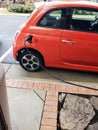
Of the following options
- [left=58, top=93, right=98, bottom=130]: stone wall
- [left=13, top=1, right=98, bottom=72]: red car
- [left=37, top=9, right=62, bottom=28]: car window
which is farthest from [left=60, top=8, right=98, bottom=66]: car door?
[left=58, top=93, right=98, bottom=130]: stone wall

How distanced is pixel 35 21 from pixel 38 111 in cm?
196

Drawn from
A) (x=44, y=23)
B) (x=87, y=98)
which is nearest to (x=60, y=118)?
(x=87, y=98)

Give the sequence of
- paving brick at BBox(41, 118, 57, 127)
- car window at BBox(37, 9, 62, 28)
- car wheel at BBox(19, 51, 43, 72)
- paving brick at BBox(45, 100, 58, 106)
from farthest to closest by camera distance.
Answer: car wheel at BBox(19, 51, 43, 72) < car window at BBox(37, 9, 62, 28) < paving brick at BBox(45, 100, 58, 106) < paving brick at BBox(41, 118, 57, 127)

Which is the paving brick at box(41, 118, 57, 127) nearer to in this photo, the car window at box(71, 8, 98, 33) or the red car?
the red car

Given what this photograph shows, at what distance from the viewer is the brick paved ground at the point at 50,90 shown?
10.8 feet

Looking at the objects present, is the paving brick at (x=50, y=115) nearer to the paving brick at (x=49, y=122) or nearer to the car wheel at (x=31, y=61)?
the paving brick at (x=49, y=122)

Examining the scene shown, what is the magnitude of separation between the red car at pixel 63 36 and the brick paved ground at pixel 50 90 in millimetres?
642

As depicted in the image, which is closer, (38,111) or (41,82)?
(38,111)

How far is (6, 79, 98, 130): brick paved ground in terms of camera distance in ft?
10.8

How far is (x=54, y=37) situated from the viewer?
4.47 metres

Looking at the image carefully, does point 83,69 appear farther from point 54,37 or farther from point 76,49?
point 54,37

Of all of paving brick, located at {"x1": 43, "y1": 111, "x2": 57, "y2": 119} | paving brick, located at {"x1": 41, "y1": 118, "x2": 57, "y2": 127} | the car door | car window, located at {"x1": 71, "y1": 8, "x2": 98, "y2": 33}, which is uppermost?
car window, located at {"x1": 71, "y1": 8, "x2": 98, "y2": 33}

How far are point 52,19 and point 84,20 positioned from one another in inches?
27.9

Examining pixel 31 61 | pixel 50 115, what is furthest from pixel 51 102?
pixel 31 61
